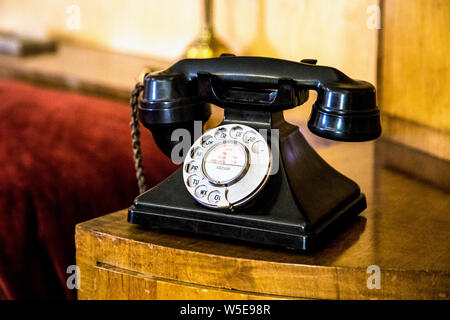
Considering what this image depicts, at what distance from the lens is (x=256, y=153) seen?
28.2 inches

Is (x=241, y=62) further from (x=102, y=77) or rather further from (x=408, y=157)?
(x=102, y=77)

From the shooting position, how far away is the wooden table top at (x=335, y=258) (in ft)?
2.13

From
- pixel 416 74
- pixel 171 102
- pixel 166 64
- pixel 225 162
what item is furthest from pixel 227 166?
pixel 166 64

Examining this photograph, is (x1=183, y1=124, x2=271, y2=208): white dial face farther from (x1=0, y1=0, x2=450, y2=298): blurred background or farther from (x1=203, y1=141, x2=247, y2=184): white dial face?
(x1=0, y1=0, x2=450, y2=298): blurred background

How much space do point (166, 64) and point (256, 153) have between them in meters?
1.19

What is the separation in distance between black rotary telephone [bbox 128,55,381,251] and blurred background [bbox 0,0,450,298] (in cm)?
30

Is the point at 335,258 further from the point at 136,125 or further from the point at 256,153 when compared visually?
the point at 136,125

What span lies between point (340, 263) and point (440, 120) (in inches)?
20.3

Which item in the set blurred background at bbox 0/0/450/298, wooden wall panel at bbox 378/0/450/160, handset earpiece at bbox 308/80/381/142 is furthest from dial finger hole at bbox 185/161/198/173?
wooden wall panel at bbox 378/0/450/160

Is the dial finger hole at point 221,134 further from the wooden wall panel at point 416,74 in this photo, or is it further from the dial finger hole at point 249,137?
the wooden wall panel at point 416,74

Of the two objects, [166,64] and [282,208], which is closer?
[282,208]

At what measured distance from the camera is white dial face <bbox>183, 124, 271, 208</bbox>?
0.70 meters

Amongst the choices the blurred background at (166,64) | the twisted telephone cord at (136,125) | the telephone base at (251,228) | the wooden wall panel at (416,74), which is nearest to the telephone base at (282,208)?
the telephone base at (251,228)
